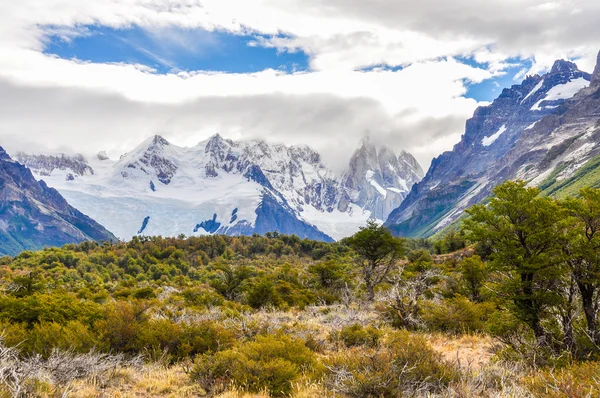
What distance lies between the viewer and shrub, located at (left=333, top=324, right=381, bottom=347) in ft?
47.1

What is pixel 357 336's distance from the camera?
591 inches

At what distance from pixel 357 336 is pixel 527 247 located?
6.67 metres

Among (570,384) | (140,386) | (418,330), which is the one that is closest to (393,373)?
(570,384)

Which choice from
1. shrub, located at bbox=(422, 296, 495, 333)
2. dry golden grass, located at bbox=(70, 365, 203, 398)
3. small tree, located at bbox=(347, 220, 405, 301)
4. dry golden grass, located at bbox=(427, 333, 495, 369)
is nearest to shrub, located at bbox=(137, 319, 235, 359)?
→ dry golden grass, located at bbox=(70, 365, 203, 398)

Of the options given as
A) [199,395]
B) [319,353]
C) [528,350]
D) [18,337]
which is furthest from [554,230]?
[18,337]

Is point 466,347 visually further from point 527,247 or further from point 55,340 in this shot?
point 55,340

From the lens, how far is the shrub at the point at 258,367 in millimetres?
9281

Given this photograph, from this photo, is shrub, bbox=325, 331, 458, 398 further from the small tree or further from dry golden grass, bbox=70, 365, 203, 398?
the small tree

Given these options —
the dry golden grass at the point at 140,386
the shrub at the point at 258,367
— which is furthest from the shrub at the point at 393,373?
the dry golden grass at the point at 140,386

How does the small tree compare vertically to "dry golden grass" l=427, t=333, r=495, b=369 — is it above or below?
above

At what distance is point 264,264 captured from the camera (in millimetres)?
68188

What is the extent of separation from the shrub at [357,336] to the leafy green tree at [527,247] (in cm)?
480

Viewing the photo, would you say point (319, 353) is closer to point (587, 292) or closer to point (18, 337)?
point (587, 292)

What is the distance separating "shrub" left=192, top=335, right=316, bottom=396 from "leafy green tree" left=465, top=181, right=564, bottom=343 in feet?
19.3
